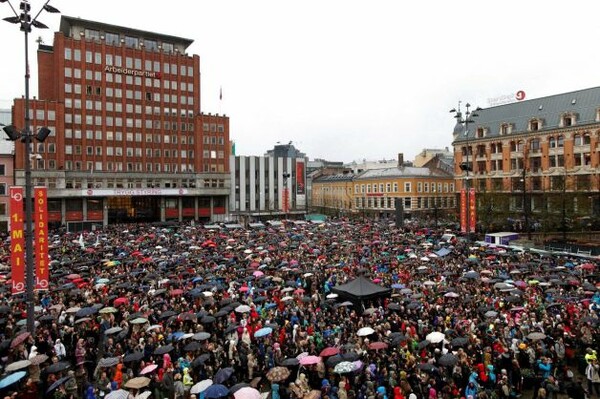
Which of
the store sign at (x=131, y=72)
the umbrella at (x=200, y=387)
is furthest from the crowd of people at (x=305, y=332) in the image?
the store sign at (x=131, y=72)

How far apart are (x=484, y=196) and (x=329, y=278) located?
1390 inches

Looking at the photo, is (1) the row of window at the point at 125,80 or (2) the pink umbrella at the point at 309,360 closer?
(2) the pink umbrella at the point at 309,360

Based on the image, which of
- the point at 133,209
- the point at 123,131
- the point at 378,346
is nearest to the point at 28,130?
the point at 378,346

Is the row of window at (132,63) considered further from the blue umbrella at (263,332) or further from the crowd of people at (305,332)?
the blue umbrella at (263,332)

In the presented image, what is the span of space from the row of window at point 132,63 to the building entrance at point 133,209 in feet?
74.5

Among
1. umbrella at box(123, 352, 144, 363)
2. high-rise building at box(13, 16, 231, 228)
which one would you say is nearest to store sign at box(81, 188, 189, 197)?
high-rise building at box(13, 16, 231, 228)

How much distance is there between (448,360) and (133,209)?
245 ft

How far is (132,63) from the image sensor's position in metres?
77.8

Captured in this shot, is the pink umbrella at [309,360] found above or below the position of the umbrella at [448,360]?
below

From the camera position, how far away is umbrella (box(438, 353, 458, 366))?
41.7 ft

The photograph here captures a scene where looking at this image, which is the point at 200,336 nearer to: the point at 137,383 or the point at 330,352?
the point at 137,383

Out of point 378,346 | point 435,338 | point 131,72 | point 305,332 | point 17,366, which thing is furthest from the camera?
point 131,72

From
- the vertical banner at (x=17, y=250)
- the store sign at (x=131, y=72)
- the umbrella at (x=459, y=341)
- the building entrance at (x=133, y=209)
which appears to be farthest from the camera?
the building entrance at (x=133, y=209)

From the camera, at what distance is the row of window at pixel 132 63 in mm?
72938
